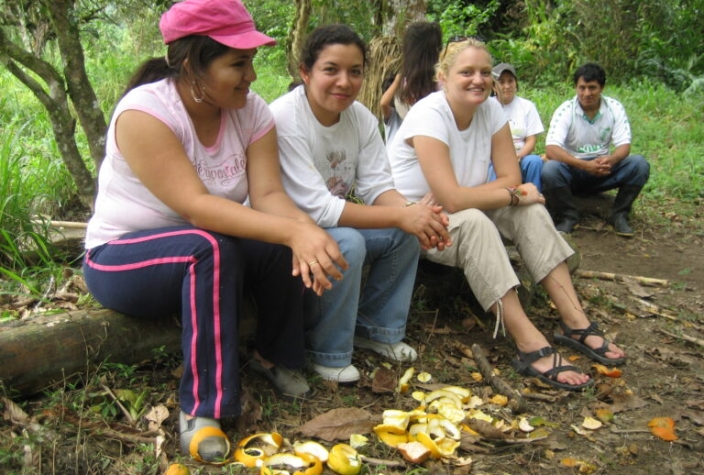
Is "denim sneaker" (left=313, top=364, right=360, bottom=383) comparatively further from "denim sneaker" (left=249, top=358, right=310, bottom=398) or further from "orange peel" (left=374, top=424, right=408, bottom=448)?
"orange peel" (left=374, top=424, right=408, bottom=448)

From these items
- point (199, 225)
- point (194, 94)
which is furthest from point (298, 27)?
point (199, 225)

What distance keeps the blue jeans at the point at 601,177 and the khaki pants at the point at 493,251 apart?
2.75m

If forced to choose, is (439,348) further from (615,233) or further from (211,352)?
(615,233)

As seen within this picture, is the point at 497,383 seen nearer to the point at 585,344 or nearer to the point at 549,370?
the point at 549,370

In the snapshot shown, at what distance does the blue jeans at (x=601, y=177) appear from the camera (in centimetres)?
618

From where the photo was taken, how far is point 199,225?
8.16 feet

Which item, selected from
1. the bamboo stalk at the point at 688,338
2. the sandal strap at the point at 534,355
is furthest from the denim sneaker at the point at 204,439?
the bamboo stalk at the point at 688,338

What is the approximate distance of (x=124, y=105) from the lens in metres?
2.47

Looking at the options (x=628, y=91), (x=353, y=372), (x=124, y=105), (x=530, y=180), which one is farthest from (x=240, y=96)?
(x=628, y=91)

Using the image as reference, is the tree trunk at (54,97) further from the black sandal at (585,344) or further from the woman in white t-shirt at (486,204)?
the black sandal at (585,344)

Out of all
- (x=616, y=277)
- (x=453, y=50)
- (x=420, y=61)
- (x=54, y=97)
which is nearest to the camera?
(x=453, y=50)

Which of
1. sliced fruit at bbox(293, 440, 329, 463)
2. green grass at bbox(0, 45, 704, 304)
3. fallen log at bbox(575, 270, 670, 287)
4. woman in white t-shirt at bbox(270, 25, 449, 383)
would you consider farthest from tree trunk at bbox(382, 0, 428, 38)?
sliced fruit at bbox(293, 440, 329, 463)

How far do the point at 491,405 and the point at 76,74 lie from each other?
9.66ft

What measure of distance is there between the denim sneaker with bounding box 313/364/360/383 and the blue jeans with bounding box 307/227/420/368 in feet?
0.06
